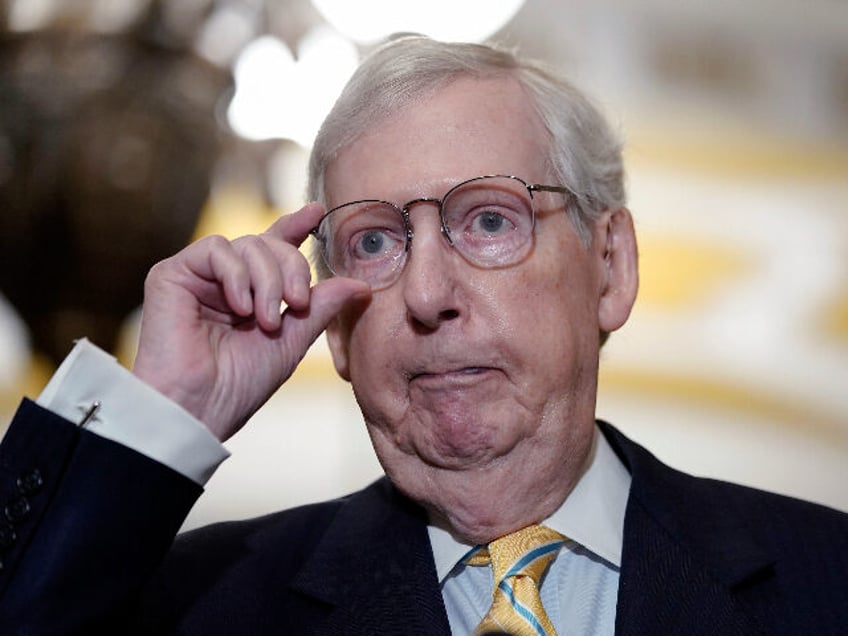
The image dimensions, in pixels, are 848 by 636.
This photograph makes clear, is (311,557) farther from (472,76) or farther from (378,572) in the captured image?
(472,76)

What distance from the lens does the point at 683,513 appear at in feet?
6.64

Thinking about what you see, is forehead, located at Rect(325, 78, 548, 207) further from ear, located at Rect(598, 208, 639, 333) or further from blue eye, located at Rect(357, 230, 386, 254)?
ear, located at Rect(598, 208, 639, 333)

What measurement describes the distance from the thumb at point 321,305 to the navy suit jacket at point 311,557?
1.07 feet

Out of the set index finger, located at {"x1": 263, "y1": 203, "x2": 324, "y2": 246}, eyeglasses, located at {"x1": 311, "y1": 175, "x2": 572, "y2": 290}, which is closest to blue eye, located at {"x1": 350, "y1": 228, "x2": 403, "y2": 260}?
eyeglasses, located at {"x1": 311, "y1": 175, "x2": 572, "y2": 290}

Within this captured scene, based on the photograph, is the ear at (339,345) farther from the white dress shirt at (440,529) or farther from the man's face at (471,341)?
the white dress shirt at (440,529)

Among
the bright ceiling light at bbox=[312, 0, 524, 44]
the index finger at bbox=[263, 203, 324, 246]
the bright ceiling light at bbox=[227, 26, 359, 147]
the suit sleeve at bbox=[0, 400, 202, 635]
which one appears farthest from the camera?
the bright ceiling light at bbox=[227, 26, 359, 147]

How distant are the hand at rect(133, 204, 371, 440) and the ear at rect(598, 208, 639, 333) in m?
0.44

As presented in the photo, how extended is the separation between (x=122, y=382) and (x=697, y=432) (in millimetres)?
2661

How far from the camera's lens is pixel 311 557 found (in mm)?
2029

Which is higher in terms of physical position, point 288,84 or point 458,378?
point 288,84

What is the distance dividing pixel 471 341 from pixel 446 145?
0.32m

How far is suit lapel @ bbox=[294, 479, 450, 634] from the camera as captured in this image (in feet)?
6.15

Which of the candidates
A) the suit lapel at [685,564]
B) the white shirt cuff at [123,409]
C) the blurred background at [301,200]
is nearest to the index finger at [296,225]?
the white shirt cuff at [123,409]

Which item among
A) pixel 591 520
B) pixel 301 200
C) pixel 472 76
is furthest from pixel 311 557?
pixel 301 200
